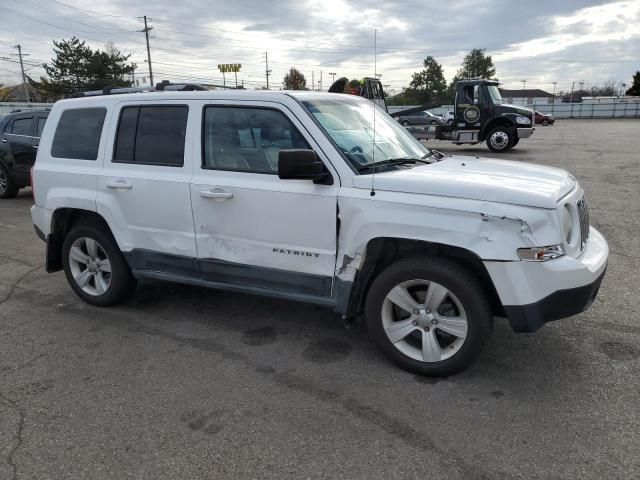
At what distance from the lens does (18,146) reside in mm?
10758

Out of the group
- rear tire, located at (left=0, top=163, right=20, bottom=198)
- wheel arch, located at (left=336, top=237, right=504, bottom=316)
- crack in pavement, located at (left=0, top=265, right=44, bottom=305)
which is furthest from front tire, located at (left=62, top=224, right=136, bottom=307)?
rear tire, located at (left=0, top=163, right=20, bottom=198)

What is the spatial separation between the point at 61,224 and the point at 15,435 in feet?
8.00

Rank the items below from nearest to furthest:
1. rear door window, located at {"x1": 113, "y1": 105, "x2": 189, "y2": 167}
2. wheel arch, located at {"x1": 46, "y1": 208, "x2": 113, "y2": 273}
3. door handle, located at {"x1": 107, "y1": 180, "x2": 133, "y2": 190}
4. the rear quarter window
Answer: rear door window, located at {"x1": 113, "y1": 105, "x2": 189, "y2": 167} → door handle, located at {"x1": 107, "y1": 180, "x2": 133, "y2": 190} → the rear quarter window → wheel arch, located at {"x1": 46, "y1": 208, "x2": 113, "y2": 273}

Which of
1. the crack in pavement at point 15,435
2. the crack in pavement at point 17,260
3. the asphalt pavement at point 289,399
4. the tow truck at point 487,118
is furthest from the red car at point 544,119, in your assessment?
the crack in pavement at point 15,435

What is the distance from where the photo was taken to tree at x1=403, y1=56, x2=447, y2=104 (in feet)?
311

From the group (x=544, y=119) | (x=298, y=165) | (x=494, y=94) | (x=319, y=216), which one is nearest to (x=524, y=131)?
(x=494, y=94)

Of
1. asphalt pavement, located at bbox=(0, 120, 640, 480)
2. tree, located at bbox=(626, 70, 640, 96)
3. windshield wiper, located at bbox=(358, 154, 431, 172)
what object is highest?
tree, located at bbox=(626, 70, 640, 96)

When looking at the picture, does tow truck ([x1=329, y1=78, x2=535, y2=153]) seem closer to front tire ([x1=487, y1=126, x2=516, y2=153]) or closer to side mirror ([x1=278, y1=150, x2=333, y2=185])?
front tire ([x1=487, y1=126, x2=516, y2=153])

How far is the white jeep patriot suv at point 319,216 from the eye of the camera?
3084mm

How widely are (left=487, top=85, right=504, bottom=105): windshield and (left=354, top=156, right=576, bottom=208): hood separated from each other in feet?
53.3

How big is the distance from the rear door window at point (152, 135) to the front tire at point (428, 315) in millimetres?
1933

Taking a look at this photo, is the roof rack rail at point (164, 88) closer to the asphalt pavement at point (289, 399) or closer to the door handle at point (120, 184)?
the door handle at point (120, 184)

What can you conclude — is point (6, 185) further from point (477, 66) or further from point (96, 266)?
point (477, 66)

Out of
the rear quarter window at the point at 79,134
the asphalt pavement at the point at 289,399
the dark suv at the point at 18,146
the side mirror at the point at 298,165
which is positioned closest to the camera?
the asphalt pavement at the point at 289,399
